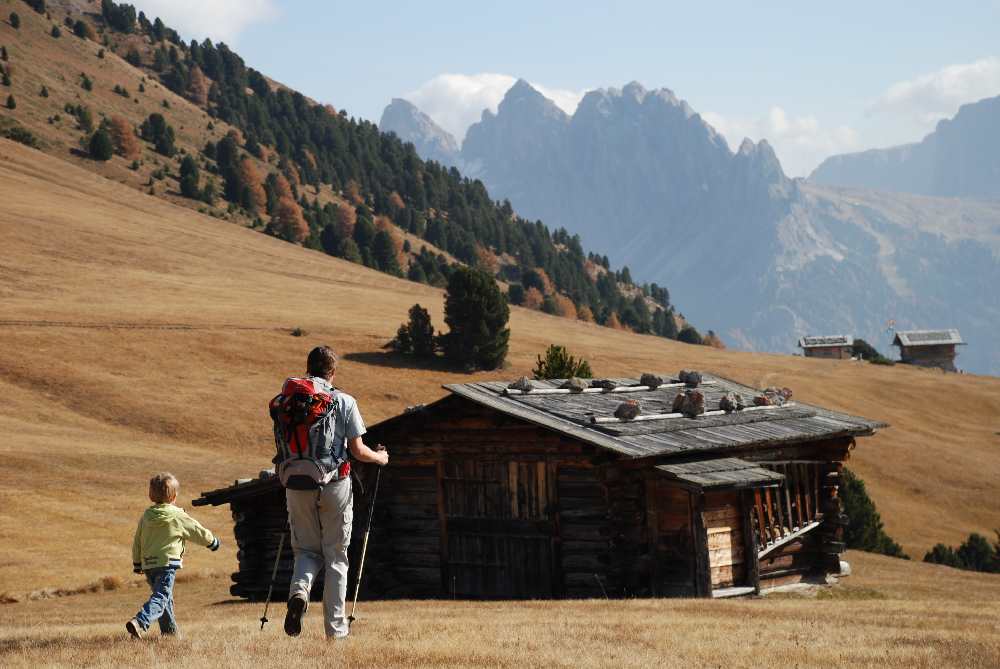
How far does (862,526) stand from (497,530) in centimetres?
2454

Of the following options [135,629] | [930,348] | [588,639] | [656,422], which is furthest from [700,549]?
[930,348]

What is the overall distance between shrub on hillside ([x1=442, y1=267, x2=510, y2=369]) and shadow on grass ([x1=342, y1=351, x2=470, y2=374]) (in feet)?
2.33

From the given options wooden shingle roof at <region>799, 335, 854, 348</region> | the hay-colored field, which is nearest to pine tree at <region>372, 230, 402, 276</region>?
the hay-colored field

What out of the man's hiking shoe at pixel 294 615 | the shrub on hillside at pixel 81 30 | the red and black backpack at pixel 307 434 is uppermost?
the shrub on hillside at pixel 81 30

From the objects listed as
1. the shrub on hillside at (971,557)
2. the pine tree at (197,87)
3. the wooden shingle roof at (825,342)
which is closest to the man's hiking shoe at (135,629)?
the shrub on hillside at (971,557)

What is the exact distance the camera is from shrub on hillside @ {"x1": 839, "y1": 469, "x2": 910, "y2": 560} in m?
42.5

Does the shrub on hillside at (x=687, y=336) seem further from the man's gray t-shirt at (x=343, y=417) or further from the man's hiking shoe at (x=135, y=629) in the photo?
the man's gray t-shirt at (x=343, y=417)

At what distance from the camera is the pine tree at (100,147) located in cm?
12375

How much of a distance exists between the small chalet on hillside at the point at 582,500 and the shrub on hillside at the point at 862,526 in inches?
685

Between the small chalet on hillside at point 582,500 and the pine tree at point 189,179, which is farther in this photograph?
the pine tree at point 189,179

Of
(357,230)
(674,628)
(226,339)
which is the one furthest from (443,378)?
(357,230)

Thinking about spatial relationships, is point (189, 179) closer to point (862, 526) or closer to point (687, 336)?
point (687, 336)

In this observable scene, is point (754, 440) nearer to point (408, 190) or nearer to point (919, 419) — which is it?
point (919, 419)

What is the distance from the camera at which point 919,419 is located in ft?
255
